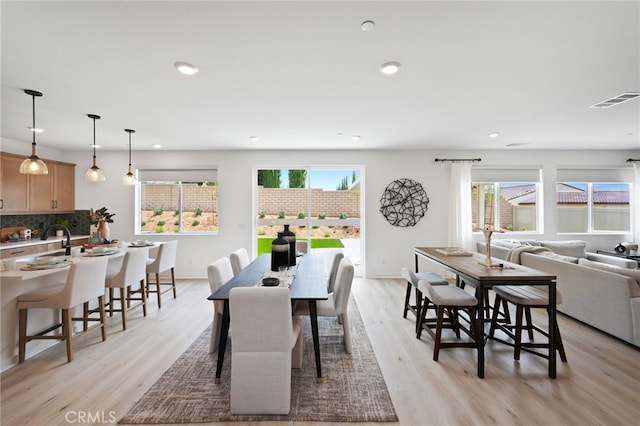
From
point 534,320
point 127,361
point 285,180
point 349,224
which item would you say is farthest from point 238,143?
point 534,320

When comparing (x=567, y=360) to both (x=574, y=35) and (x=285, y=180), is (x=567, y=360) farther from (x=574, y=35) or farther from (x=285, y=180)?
(x=285, y=180)

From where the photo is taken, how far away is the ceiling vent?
2.85m

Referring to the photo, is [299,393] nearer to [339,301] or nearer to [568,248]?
[339,301]

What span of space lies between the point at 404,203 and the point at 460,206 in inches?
41.4

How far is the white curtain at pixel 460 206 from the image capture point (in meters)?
5.34

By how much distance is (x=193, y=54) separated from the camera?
2.08 meters

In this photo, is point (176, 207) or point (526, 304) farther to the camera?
point (176, 207)

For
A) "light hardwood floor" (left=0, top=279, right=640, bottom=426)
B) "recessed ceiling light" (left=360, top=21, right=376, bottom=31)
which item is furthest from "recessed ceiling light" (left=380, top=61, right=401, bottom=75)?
"light hardwood floor" (left=0, top=279, right=640, bottom=426)

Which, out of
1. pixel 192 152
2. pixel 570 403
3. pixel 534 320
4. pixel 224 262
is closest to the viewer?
pixel 570 403

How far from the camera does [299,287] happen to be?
7.40ft

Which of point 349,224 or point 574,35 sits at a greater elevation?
point 574,35

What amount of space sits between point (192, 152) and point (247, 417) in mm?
4903

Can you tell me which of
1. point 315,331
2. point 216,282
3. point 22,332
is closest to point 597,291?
point 315,331

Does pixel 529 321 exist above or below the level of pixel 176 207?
below
